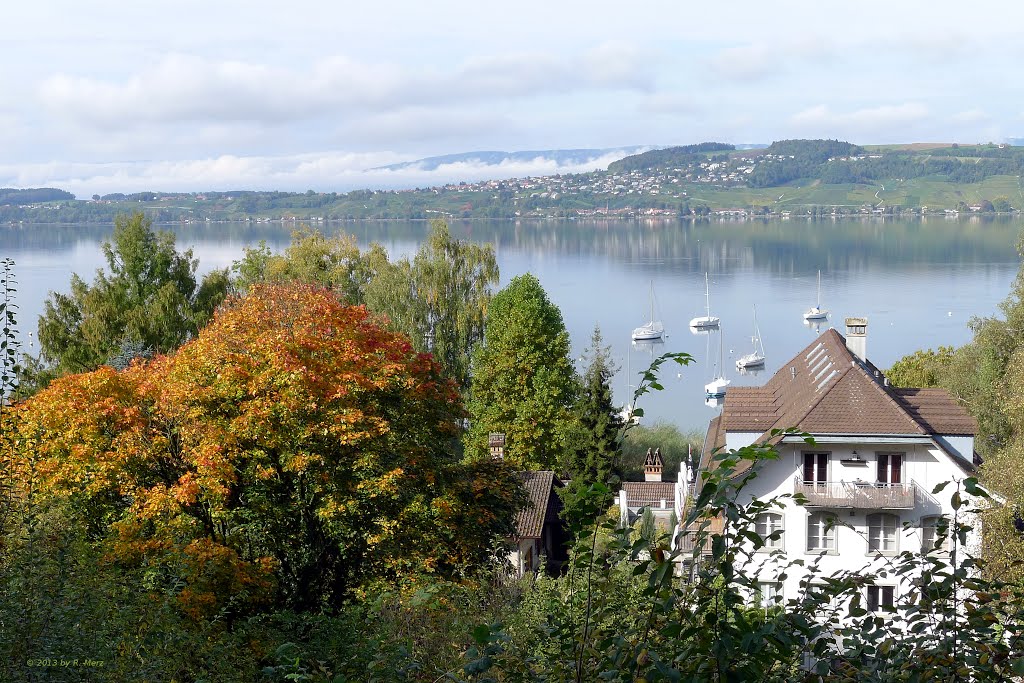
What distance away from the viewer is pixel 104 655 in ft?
26.9

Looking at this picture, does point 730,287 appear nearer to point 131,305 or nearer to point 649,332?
point 649,332

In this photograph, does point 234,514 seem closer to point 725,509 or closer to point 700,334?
point 725,509

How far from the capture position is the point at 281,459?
48.8 ft

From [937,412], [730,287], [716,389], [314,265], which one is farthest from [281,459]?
[730,287]

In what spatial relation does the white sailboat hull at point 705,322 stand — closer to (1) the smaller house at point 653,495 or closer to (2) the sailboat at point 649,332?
(2) the sailboat at point 649,332

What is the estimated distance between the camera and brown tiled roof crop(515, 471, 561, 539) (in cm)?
2841

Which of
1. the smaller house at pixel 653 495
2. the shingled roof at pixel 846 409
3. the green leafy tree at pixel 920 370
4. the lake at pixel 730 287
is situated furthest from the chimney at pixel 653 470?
the lake at pixel 730 287

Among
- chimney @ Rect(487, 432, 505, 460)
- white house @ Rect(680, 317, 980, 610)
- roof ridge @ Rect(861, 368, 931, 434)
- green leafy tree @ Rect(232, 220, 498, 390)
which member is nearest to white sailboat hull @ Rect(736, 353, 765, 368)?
green leafy tree @ Rect(232, 220, 498, 390)

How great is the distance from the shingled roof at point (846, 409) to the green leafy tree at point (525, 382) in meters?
12.4

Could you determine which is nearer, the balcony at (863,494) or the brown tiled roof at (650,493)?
the balcony at (863,494)

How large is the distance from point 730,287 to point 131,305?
342 feet

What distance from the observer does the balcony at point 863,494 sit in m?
21.3

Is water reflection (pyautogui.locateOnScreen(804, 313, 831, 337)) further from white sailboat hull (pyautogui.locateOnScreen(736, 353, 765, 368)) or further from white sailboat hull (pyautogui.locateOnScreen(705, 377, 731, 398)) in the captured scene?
white sailboat hull (pyautogui.locateOnScreen(705, 377, 731, 398))

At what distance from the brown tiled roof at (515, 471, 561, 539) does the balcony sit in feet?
25.4
